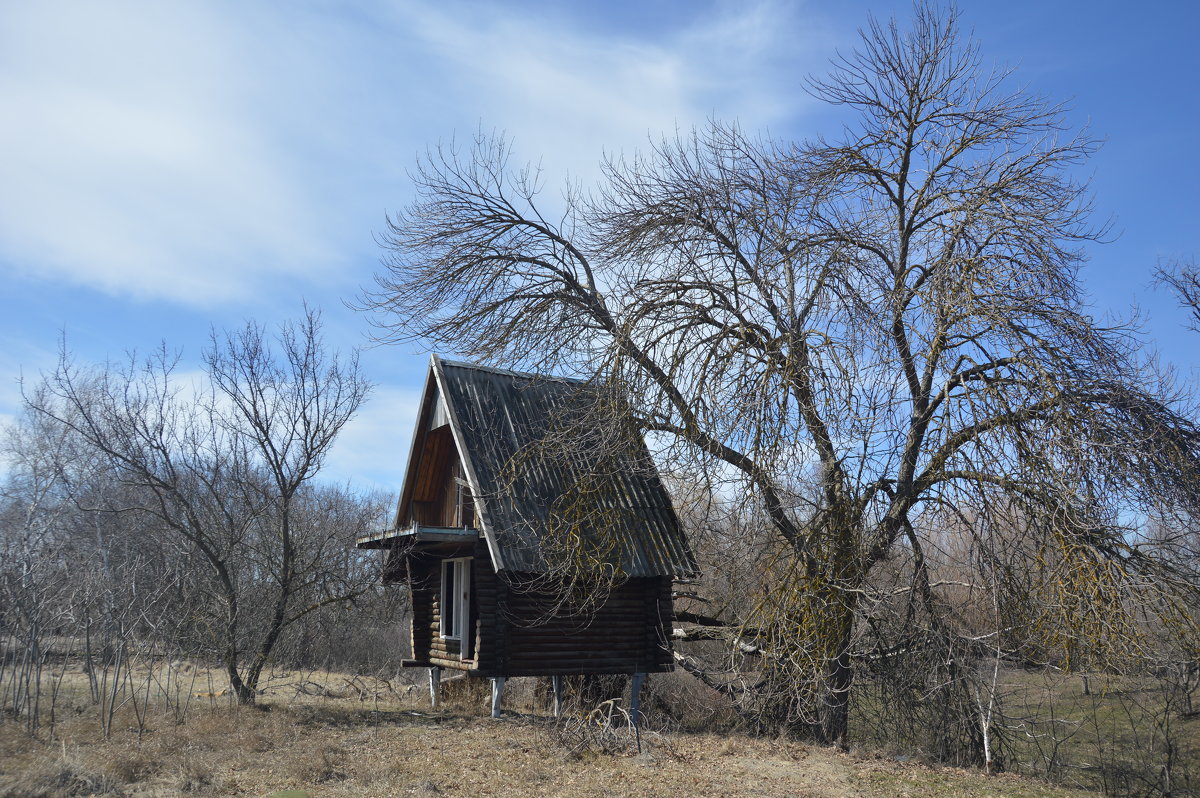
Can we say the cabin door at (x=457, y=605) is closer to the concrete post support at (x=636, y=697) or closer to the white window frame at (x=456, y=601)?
the white window frame at (x=456, y=601)

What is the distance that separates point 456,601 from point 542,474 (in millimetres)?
3002

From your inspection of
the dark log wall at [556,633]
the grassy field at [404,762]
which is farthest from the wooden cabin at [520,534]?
the grassy field at [404,762]

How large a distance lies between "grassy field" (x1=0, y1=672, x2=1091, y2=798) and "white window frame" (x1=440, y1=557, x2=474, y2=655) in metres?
1.69

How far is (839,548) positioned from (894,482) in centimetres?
184

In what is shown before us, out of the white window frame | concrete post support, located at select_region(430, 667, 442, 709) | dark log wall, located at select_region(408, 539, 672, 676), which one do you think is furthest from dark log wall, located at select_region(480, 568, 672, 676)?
concrete post support, located at select_region(430, 667, 442, 709)

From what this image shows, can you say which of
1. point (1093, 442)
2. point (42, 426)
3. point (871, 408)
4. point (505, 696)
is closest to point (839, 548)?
point (871, 408)

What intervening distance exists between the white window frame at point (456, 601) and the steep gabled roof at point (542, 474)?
1665 mm

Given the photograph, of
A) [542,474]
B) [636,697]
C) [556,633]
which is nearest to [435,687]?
[556,633]

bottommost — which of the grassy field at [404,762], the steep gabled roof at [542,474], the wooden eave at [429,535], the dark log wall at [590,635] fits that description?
the grassy field at [404,762]

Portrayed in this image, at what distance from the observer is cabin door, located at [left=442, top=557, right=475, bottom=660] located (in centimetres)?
1558

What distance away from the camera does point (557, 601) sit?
608 inches

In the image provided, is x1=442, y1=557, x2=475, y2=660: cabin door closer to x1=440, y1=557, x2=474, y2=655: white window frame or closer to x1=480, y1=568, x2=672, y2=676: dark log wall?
x1=440, y1=557, x2=474, y2=655: white window frame

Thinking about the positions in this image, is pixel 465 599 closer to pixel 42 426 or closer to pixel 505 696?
pixel 505 696

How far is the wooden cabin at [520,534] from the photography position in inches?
581
